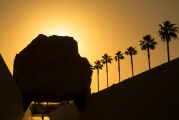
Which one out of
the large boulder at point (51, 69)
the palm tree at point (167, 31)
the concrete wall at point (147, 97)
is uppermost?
the palm tree at point (167, 31)

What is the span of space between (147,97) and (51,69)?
17.8 m

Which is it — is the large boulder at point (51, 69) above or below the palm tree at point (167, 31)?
below

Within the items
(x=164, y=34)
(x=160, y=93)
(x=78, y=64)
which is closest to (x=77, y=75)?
(x=78, y=64)

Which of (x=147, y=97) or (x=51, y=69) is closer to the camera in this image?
(x=147, y=97)

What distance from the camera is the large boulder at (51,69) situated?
33375 millimetres

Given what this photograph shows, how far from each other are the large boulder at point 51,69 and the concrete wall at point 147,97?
26.7 ft

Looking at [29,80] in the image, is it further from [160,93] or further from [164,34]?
[164,34]

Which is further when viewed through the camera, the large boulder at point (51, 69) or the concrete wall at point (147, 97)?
the large boulder at point (51, 69)

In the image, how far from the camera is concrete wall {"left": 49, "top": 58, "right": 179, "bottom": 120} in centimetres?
1449

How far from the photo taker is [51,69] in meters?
33.8

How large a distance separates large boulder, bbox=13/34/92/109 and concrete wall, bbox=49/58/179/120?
8.13 m

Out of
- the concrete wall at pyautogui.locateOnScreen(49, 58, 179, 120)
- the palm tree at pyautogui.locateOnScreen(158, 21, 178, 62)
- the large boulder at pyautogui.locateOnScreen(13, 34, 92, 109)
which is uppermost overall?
the palm tree at pyautogui.locateOnScreen(158, 21, 178, 62)

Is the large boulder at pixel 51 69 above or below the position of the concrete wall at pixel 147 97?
above

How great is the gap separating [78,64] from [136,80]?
669 inches
